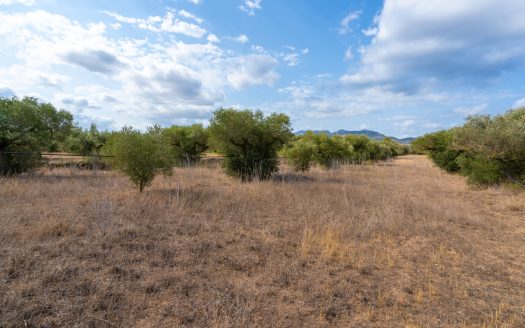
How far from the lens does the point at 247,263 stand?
4363mm

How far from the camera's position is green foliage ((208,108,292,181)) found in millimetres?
12344

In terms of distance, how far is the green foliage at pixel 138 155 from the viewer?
804cm

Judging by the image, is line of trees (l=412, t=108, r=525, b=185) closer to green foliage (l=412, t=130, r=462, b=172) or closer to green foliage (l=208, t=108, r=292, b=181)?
green foliage (l=412, t=130, r=462, b=172)

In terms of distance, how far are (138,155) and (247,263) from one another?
520cm

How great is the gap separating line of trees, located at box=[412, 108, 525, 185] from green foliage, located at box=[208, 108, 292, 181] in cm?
721

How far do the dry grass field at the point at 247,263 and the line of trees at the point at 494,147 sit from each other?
3.55 meters

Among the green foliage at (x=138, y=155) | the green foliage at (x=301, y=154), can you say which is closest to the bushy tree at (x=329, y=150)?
the green foliage at (x=301, y=154)

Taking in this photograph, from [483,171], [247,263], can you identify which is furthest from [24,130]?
[483,171]

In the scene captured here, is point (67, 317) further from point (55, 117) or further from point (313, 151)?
point (313, 151)

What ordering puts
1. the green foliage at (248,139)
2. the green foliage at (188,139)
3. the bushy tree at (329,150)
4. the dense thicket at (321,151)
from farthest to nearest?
the green foliage at (188,139) < the bushy tree at (329,150) < the dense thicket at (321,151) < the green foliage at (248,139)

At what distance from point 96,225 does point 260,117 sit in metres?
8.75

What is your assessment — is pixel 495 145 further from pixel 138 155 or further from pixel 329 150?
pixel 138 155

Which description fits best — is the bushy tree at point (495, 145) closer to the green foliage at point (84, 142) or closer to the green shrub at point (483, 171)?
the green shrub at point (483, 171)

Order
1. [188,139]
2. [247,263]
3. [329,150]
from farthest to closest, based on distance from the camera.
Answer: [188,139], [329,150], [247,263]
